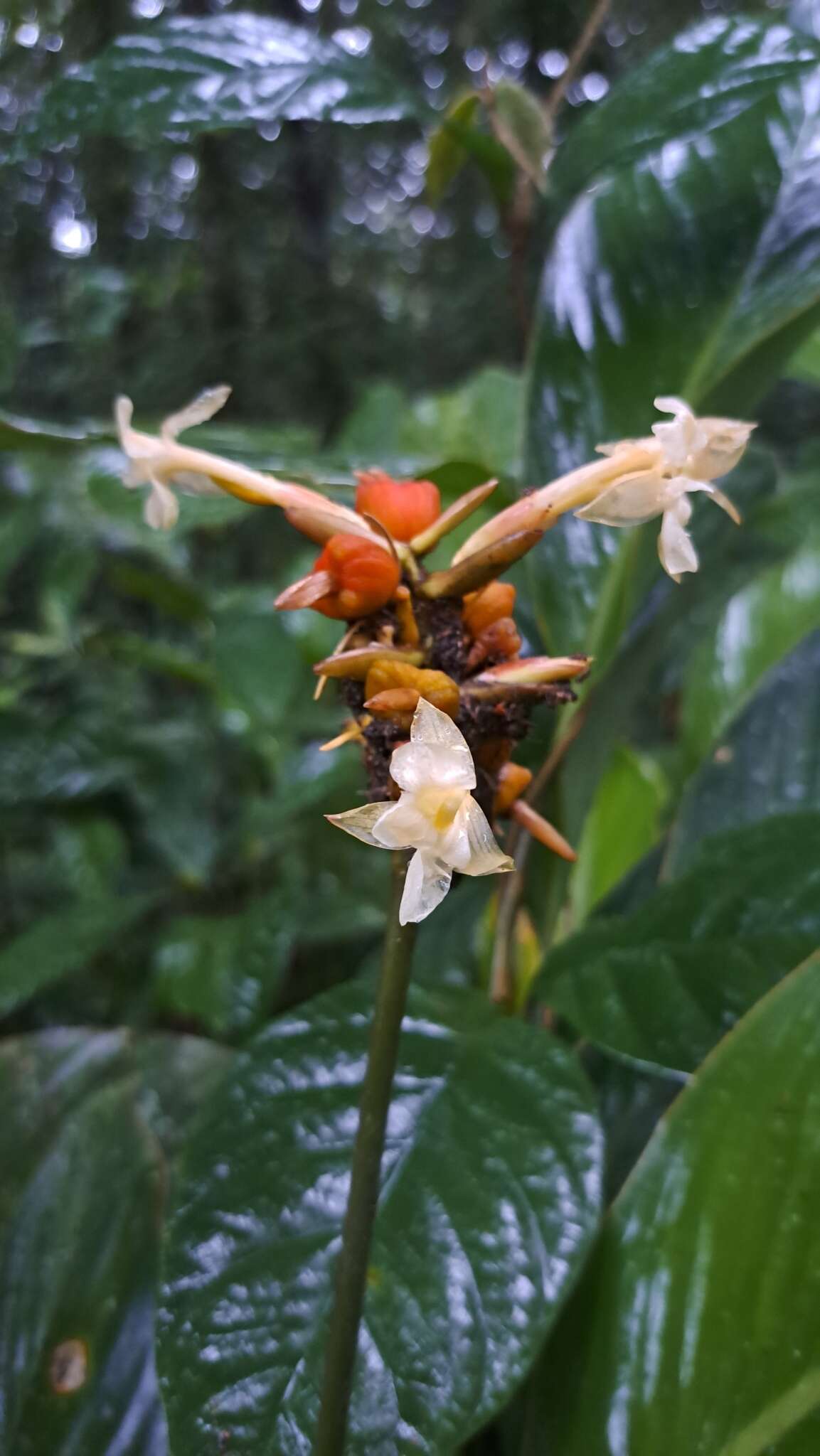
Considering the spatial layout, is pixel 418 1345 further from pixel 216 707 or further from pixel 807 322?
pixel 216 707

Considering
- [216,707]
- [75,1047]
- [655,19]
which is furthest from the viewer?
[655,19]

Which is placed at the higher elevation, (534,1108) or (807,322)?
(807,322)

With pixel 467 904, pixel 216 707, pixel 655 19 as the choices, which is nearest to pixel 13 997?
Answer: pixel 467 904

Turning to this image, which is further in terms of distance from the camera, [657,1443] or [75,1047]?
[75,1047]

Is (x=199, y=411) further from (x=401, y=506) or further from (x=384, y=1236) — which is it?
(x=384, y=1236)

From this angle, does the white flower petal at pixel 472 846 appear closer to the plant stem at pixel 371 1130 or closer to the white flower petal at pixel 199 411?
the plant stem at pixel 371 1130

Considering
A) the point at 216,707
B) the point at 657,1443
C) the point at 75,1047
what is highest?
the point at 657,1443

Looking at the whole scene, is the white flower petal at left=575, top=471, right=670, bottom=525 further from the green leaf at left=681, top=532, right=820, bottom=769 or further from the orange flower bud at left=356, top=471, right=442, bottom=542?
the green leaf at left=681, top=532, right=820, bottom=769
